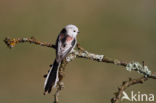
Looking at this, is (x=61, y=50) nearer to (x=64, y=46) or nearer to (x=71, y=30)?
(x=64, y=46)

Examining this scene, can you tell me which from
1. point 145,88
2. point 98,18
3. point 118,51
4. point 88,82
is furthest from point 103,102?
point 98,18

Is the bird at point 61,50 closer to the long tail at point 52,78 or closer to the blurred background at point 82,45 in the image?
the long tail at point 52,78

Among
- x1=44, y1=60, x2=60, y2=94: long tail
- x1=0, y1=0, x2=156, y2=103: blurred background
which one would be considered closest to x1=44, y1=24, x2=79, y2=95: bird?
x1=44, y1=60, x2=60, y2=94: long tail

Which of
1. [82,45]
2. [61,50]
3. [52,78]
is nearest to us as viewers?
[52,78]

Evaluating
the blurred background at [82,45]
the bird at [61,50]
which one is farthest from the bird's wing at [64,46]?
the blurred background at [82,45]

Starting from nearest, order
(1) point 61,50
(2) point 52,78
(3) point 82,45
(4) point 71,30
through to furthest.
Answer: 1. (2) point 52,78
2. (1) point 61,50
3. (4) point 71,30
4. (3) point 82,45

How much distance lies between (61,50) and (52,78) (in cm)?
→ 38

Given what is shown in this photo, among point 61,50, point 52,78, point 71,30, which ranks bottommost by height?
point 52,78

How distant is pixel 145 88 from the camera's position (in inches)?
619

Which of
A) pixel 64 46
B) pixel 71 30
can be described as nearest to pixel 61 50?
pixel 64 46

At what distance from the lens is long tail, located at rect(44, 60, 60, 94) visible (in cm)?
594

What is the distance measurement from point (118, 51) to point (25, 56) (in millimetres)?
2661

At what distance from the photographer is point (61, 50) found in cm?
643

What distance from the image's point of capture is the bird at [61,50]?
6078 mm
